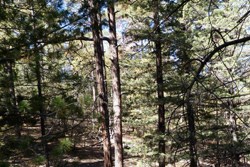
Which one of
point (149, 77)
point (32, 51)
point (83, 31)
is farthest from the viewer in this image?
point (149, 77)

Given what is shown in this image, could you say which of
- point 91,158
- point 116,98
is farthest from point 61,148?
point 91,158

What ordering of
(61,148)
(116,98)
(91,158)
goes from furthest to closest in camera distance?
(91,158) → (116,98) → (61,148)

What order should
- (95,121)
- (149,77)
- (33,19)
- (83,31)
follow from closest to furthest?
(95,121) < (33,19) < (83,31) < (149,77)

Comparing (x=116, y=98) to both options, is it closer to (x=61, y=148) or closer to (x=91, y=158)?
(x=61, y=148)

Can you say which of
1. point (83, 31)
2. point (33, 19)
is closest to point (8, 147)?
point (33, 19)

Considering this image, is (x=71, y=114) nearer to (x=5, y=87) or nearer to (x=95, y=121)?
(x=95, y=121)

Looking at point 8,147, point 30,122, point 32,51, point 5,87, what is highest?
point 32,51

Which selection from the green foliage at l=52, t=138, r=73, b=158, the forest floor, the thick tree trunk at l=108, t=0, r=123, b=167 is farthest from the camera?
the forest floor

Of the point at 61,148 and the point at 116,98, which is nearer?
the point at 61,148

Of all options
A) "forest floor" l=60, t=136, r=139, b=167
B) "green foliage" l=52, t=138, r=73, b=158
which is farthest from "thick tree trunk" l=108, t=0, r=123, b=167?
"forest floor" l=60, t=136, r=139, b=167

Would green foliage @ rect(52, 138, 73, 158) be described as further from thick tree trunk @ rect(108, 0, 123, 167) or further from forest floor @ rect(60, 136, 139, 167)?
forest floor @ rect(60, 136, 139, 167)

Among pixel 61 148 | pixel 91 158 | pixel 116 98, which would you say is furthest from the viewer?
pixel 91 158

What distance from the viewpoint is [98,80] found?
7051 mm

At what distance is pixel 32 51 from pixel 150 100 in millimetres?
7308
